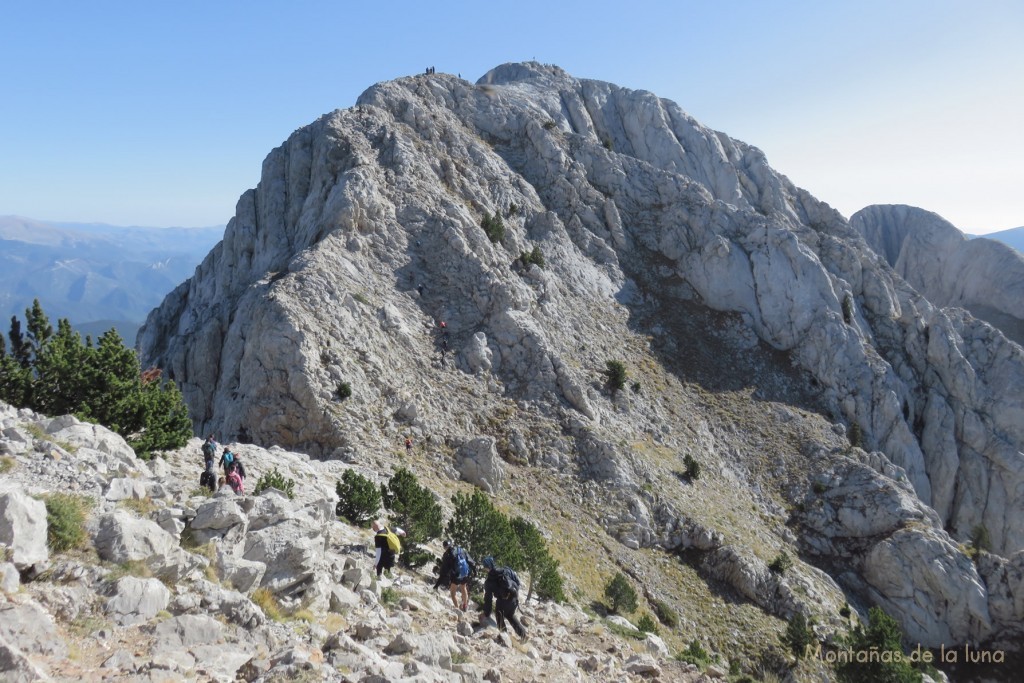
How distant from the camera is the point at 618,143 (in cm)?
9344

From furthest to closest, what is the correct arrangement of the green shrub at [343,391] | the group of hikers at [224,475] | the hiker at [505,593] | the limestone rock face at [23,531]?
the green shrub at [343,391] < the group of hikers at [224,475] < the hiker at [505,593] < the limestone rock face at [23,531]

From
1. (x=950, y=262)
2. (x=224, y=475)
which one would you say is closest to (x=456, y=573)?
(x=224, y=475)

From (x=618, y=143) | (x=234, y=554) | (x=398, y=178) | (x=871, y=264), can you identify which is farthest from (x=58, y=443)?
(x=618, y=143)

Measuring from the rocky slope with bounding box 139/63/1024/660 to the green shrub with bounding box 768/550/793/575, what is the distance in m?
0.68

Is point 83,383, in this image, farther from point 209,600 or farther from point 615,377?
point 615,377

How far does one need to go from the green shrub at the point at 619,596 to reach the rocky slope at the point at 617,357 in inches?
65.3

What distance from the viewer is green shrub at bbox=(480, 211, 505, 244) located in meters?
55.6

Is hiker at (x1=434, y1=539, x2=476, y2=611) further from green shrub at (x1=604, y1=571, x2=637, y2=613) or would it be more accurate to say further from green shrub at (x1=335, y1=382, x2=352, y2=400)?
green shrub at (x1=335, y1=382, x2=352, y2=400)

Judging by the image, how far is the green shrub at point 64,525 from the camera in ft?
34.7

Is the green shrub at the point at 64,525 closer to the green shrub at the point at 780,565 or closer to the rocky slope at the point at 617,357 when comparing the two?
the rocky slope at the point at 617,357

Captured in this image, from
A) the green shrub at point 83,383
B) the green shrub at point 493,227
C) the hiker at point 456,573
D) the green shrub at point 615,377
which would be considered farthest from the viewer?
the green shrub at point 493,227

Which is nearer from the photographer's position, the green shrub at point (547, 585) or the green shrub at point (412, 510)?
the green shrub at point (412, 510)

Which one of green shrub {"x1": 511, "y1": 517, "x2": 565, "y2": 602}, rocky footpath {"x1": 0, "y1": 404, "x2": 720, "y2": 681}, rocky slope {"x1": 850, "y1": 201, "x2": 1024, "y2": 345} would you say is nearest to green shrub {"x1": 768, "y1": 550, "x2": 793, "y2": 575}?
green shrub {"x1": 511, "y1": 517, "x2": 565, "y2": 602}

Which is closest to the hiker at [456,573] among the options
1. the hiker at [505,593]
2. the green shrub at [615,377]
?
the hiker at [505,593]
